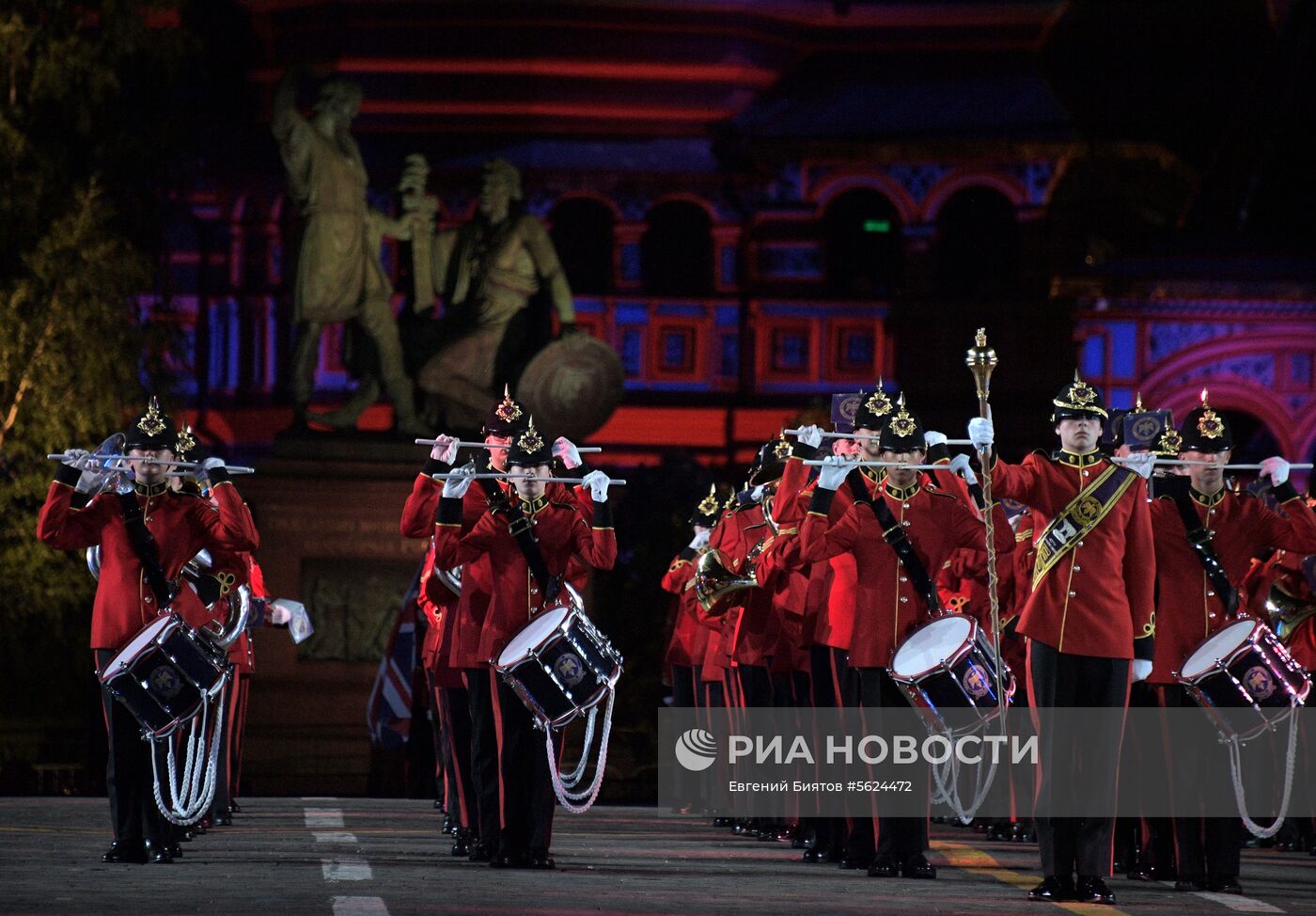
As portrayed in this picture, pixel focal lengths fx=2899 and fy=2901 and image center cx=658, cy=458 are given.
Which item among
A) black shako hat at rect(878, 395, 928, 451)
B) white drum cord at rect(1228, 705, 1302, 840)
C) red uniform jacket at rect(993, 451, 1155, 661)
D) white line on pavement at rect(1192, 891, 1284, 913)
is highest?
black shako hat at rect(878, 395, 928, 451)

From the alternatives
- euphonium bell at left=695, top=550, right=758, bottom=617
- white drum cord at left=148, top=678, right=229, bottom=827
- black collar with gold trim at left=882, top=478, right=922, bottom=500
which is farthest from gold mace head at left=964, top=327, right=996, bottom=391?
euphonium bell at left=695, top=550, right=758, bottom=617

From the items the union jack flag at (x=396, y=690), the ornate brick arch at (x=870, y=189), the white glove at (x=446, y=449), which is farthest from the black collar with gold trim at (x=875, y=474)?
the ornate brick arch at (x=870, y=189)

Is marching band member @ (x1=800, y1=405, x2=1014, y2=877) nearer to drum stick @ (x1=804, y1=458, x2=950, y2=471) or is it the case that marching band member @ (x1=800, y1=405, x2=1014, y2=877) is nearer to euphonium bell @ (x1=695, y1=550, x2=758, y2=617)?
drum stick @ (x1=804, y1=458, x2=950, y2=471)

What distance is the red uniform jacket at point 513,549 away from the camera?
1344 cm

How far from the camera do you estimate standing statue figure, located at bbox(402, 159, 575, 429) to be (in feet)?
85.7

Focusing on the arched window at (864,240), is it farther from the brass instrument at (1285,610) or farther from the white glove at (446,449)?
the white glove at (446,449)

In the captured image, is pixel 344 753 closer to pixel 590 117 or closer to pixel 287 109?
pixel 287 109

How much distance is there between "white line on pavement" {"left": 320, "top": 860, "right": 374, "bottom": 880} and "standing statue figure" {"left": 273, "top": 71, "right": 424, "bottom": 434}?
505 inches

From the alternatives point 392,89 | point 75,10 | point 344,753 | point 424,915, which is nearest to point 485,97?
point 392,89

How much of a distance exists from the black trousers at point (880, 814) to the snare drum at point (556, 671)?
1.21 m

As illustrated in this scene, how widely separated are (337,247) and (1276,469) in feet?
44.4

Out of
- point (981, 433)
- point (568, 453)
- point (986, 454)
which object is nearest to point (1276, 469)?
point (986, 454)

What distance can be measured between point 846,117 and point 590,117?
304cm

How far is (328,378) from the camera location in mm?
33938
